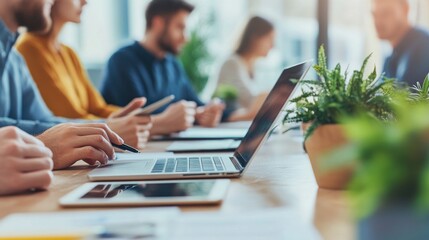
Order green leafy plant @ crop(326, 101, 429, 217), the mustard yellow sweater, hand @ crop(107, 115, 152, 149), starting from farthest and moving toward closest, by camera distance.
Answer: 1. the mustard yellow sweater
2. hand @ crop(107, 115, 152, 149)
3. green leafy plant @ crop(326, 101, 429, 217)

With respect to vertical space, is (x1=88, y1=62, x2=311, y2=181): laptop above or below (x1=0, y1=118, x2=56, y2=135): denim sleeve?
above

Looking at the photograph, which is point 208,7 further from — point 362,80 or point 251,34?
point 362,80

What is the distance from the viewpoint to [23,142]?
1005mm

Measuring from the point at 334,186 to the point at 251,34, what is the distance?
3.69 meters

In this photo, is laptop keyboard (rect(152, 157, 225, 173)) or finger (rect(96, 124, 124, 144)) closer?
laptop keyboard (rect(152, 157, 225, 173))

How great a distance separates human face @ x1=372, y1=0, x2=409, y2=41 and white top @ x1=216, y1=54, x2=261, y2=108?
44.7 inches

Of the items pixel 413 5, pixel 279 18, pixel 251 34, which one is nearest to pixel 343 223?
pixel 413 5

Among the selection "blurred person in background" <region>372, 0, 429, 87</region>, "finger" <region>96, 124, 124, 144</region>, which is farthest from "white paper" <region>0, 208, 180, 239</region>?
"blurred person in background" <region>372, 0, 429, 87</region>

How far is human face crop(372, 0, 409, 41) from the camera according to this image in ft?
A: 10.4

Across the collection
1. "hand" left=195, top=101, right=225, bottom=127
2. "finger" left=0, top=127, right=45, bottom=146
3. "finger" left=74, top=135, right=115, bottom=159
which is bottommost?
"hand" left=195, top=101, right=225, bottom=127

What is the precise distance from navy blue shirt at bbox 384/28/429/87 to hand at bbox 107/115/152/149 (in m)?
1.22

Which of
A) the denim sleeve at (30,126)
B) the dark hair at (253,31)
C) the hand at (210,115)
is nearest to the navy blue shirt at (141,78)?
the hand at (210,115)

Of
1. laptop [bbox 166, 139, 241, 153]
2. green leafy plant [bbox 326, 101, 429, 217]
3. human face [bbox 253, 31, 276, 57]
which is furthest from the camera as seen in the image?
human face [bbox 253, 31, 276, 57]

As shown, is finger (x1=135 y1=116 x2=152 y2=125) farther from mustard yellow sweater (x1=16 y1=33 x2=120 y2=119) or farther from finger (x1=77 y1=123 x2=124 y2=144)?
mustard yellow sweater (x1=16 y1=33 x2=120 y2=119)
